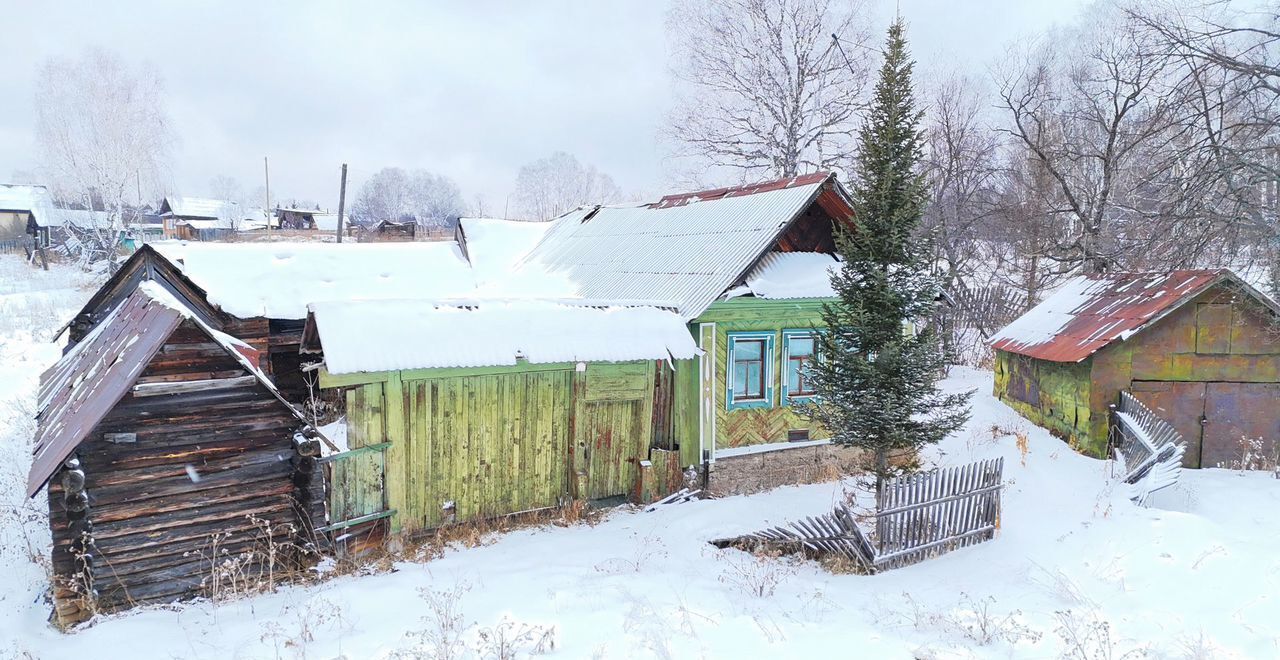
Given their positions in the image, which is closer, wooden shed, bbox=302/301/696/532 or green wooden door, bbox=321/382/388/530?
green wooden door, bbox=321/382/388/530

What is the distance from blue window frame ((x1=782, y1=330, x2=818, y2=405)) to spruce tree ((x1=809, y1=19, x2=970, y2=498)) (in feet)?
8.95

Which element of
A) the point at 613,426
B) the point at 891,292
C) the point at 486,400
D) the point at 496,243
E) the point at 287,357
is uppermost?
the point at 496,243

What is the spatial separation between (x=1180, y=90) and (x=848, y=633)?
38.5 ft

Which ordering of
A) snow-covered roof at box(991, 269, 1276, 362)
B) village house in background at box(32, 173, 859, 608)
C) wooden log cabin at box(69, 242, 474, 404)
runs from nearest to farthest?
village house in background at box(32, 173, 859, 608) → snow-covered roof at box(991, 269, 1276, 362) → wooden log cabin at box(69, 242, 474, 404)

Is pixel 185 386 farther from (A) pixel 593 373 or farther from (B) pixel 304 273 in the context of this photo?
(B) pixel 304 273

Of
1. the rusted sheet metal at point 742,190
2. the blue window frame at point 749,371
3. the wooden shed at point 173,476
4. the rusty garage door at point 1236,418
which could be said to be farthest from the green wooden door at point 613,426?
the rusty garage door at point 1236,418

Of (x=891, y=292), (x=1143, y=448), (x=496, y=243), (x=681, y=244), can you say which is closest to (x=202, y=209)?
(x=496, y=243)

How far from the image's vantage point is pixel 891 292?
8.34 metres

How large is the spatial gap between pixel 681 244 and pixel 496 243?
26.5ft

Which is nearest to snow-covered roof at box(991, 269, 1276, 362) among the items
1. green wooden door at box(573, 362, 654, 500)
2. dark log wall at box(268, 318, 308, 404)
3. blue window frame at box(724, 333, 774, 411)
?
blue window frame at box(724, 333, 774, 411)

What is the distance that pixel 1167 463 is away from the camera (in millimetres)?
9148

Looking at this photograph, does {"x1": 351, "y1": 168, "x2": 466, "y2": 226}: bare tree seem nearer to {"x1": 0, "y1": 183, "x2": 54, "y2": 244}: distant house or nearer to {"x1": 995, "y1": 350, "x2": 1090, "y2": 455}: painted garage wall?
{"x1": 0, "y1": 183, "x2": 54, "y2": 244}: distant house

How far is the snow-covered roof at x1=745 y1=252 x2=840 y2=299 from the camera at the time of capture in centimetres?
1094

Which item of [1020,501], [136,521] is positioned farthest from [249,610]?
[1020,501]
